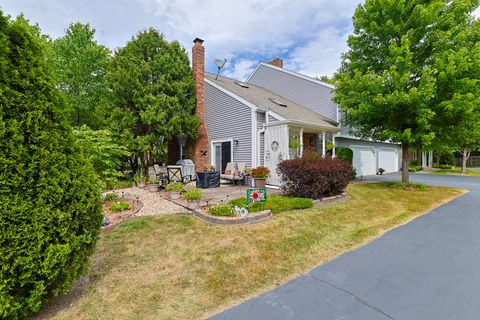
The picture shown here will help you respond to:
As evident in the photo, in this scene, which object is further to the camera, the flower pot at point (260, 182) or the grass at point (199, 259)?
the flower pot at point (260, 182)

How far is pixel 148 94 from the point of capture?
38.8 ft

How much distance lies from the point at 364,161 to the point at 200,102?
12604mm

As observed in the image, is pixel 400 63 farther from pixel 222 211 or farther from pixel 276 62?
pixel 276 62

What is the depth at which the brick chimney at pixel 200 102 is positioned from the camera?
13.1 meters

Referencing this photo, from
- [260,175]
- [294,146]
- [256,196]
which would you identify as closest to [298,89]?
[294,146]

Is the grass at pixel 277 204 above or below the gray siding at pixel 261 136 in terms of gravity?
below

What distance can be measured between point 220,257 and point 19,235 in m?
2.63

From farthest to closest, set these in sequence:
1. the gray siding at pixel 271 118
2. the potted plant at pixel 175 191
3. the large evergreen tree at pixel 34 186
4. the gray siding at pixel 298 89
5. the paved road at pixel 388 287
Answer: the gray siding at pixel 298 89, the gray siding at pixel 271 118, the potted plant at pixel 175 191, the paved road at pixel 388 287, the large evergreen tree at pixel 34 186

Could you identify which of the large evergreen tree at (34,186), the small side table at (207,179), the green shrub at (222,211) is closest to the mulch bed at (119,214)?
the green shrub at (222,211)

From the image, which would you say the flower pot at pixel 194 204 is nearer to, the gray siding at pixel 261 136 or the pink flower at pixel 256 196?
the pink flower at pixel 256 196

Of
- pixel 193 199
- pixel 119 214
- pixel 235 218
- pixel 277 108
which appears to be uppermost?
pixel 277 108

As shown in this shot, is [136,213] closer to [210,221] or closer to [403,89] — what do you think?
[210,221]

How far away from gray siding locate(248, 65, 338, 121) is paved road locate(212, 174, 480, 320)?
10.4 meters

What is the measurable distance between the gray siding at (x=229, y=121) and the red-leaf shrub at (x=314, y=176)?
3.49m
